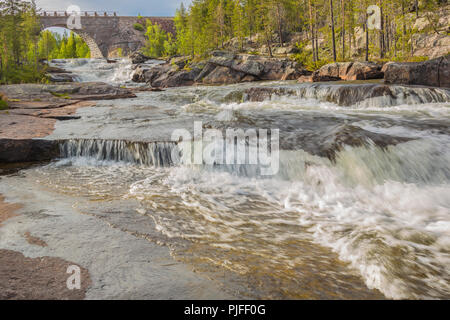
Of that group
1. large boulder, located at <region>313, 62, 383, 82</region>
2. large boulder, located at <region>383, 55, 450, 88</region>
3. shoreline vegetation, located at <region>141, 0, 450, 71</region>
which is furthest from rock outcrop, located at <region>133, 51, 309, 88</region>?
large boulder, located at <region>383, 55, 450, 88</region>

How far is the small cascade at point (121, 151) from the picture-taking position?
679 centimetres

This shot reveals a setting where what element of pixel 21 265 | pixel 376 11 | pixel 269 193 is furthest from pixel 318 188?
pixel 376 11

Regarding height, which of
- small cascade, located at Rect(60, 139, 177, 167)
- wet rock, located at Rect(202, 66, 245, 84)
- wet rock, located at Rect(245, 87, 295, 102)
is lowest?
small cascade, located at Rect(60, 139, 177, 167)

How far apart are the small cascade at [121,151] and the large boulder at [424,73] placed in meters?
12.6

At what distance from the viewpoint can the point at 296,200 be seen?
4742 mm

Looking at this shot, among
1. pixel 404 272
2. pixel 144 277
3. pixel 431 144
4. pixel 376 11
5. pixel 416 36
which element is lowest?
pixel 404 272

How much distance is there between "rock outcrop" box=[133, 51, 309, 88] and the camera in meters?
28.1

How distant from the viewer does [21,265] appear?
8.34 feet

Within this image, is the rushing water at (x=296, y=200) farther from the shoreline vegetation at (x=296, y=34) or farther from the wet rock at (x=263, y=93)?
the shoreline vegetation at (x=296, y=34)

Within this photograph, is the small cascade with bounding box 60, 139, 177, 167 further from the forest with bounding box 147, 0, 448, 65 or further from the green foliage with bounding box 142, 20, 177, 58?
the green foliage with bounding box 142, 20, 177, 58

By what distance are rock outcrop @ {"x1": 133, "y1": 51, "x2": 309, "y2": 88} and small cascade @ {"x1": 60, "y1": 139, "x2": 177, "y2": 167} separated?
2246cm
